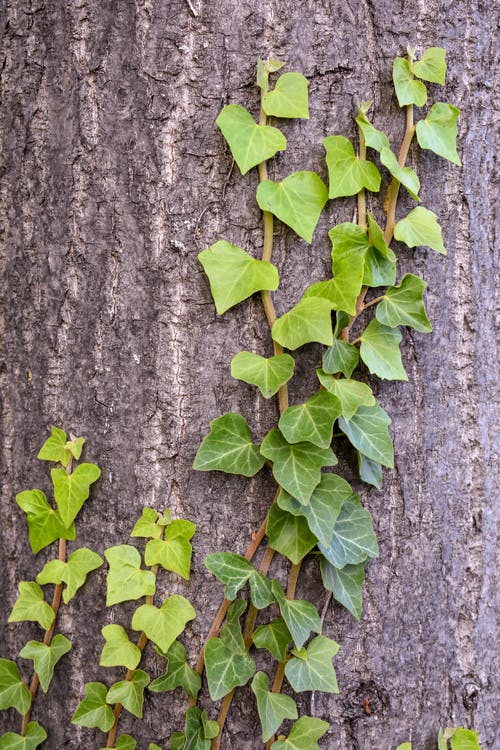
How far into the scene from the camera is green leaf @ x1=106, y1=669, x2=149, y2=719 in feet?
2.64

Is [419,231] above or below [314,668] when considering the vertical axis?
above

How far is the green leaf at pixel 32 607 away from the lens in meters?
0.87

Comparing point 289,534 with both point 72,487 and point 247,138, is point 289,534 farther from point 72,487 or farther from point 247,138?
point 247,138

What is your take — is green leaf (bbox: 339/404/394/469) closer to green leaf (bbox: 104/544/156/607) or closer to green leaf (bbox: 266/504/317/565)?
green leaf (bbox: 266/504/317/565)

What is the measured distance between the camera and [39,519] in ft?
2.87

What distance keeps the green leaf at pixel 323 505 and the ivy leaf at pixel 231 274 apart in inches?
9.9

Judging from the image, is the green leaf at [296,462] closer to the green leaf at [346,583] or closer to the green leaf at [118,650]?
the green leaf at [346,583]

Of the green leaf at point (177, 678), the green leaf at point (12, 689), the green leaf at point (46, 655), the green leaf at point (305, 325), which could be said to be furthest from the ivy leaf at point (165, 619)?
the green leaf at point (305, 325)

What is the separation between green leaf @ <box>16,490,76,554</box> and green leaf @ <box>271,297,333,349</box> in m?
0.41

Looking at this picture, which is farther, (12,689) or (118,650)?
(12,689)

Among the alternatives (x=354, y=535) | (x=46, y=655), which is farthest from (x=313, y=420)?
(x=46, y=655)

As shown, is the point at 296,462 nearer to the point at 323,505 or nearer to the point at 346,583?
the point at 323,505

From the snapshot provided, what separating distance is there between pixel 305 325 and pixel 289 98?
0.95 ft

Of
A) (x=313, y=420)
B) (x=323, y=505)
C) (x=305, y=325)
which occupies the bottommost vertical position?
(x=323, y=505)
